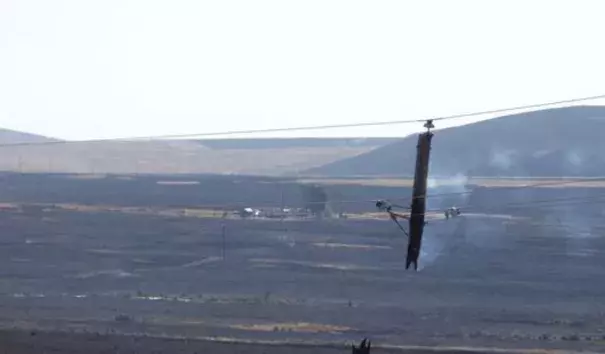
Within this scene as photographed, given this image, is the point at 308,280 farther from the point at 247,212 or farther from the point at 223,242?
the point at 247,212

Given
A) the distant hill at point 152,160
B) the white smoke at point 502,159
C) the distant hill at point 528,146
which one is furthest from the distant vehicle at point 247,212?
Result: the distant hill at point 152,160

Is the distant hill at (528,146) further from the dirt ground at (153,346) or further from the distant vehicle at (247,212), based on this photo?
the dirt ground at (153,346)

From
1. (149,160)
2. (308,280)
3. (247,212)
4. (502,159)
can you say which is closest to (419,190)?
(308,280)

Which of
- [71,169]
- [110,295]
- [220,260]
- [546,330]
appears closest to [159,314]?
[110,295]

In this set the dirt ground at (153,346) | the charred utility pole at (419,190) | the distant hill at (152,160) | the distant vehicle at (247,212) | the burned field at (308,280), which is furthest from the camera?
the distant hill at (152,160)

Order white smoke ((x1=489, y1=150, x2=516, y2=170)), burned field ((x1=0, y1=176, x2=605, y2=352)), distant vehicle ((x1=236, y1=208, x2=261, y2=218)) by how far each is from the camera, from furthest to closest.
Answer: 1. white smoke ((x1=489, y1=150, x2=516, y2=170))
2. distant vehicle ((x1=236, y1=208, x2=261, y2=218))
3. burned field ((x1=0, y1=176, x2=605, y2=352))

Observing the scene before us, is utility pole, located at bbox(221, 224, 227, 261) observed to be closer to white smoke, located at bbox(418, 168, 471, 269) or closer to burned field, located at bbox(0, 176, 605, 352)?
burned field, located at bbox(0, 176, 605, 352)

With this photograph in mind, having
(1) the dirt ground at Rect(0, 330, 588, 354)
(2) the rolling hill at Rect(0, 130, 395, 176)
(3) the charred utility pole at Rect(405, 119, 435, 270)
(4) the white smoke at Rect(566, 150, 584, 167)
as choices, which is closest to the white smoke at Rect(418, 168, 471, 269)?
(1) the dirt ground at Rect(0, 330, 588, 354)
